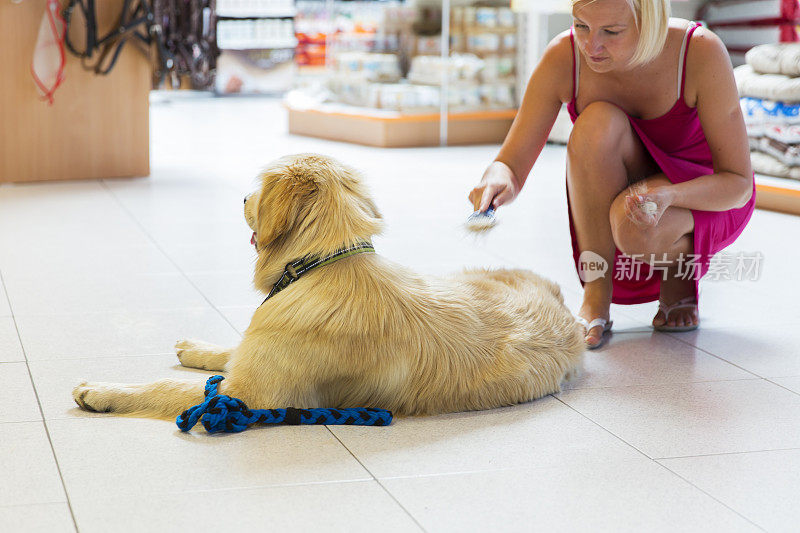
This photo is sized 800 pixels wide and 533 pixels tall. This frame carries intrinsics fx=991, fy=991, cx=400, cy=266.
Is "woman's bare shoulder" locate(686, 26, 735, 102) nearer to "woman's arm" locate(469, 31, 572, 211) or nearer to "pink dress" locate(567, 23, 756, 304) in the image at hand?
"pink dress" locate(567, 23, 756, 304)

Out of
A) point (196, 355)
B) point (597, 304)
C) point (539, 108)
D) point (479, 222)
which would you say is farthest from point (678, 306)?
point (196, 355)

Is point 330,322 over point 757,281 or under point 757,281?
over

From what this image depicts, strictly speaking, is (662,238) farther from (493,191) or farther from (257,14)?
(257,14)

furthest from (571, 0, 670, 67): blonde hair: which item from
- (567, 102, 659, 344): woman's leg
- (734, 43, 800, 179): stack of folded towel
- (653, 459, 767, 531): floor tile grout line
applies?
(734, 43, 800, 179): stack of folded towel

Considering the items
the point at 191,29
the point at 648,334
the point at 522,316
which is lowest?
the point at 648,334

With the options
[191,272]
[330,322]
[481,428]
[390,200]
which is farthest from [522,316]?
[390,200]

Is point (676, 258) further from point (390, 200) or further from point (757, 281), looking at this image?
point (390, 200)

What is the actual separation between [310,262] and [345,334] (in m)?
0.18

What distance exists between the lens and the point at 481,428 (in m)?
2.21

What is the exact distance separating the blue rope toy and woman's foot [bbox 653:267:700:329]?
1.21 m

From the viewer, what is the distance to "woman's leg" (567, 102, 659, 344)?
2.88 meters

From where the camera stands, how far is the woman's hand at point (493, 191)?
2.72 metres

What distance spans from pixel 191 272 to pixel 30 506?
1.93 metres

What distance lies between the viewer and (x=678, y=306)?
3.09m
